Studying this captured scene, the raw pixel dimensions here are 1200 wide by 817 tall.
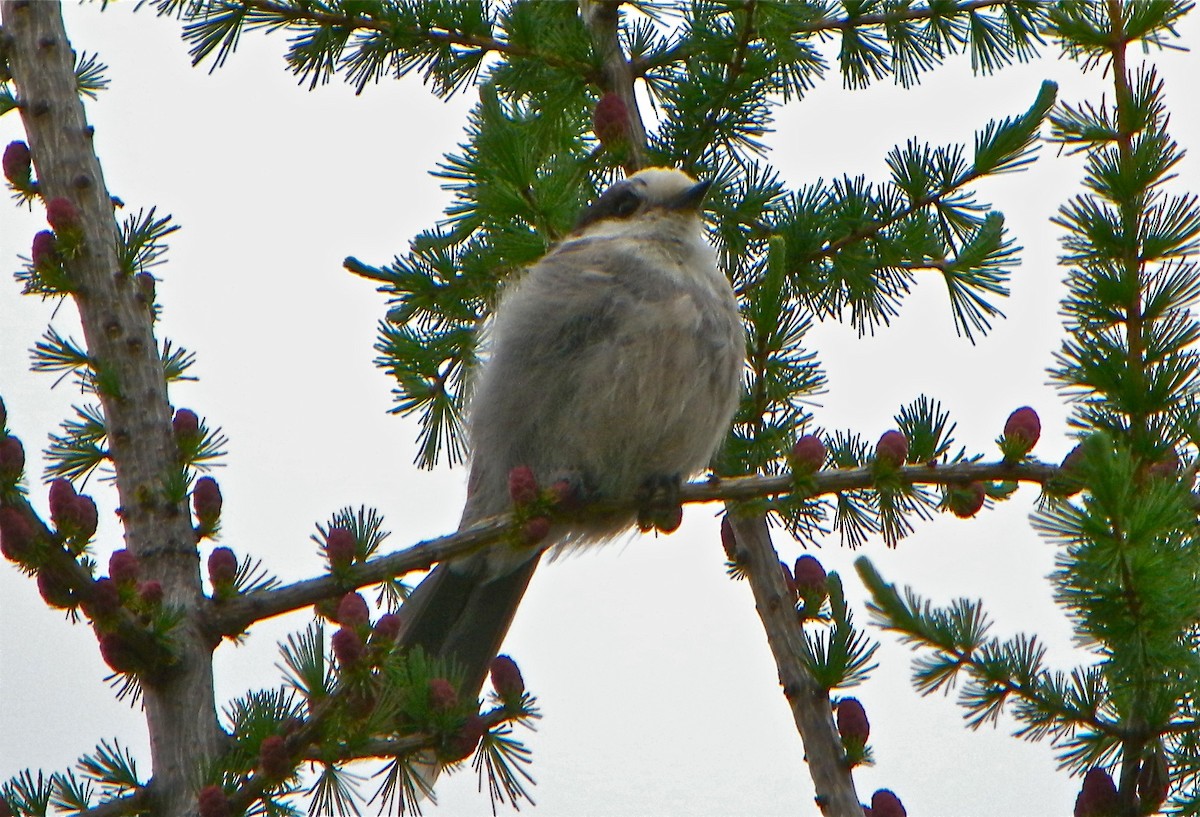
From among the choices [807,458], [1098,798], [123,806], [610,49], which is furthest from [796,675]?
[610,49]

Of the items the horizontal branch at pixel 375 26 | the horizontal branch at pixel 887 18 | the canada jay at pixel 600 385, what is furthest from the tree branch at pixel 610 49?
the horizontal branch at pixel 887 18

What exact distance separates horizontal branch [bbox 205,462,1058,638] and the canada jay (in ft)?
1.98

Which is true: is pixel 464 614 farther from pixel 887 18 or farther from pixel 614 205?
pixel 887 18

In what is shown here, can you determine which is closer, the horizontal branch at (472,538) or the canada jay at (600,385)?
the horizontal branch at (472,538)

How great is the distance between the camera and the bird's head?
10.8ft

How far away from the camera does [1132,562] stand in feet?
5.85

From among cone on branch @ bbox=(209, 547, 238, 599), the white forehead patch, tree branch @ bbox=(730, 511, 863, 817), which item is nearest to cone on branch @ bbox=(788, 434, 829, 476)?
tree branch @ bbox=(730, 511, 863, 817)

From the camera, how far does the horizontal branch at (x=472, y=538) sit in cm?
220

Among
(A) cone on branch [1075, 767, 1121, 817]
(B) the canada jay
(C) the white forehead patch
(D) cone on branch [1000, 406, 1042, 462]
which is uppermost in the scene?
(C) the white forehead patch

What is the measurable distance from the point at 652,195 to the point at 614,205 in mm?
136

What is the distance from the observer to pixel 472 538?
2312mm

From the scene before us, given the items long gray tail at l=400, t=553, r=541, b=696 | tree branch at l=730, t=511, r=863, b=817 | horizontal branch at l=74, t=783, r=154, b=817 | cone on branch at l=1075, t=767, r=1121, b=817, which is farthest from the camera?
long gray tail at l=400, t=553, r=541, b=696

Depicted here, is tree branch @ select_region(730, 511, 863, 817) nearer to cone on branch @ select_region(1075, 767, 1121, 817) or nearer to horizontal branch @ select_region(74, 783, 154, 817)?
cone on branch @ select_region(1075, 767, 1121, 817)

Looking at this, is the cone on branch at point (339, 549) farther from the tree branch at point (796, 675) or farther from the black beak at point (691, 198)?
the black beak at point (691, 198)
